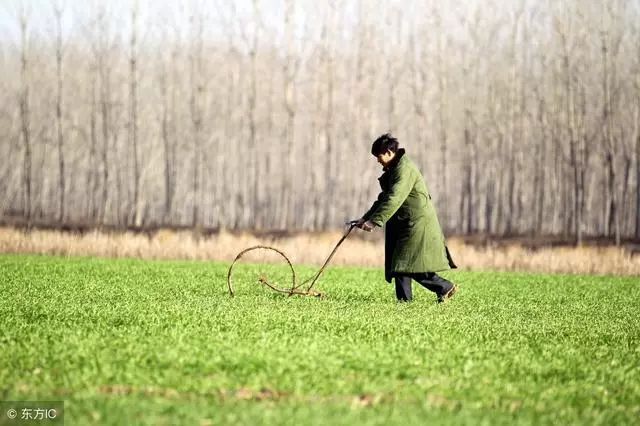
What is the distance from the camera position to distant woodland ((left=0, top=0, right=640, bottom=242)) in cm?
4466

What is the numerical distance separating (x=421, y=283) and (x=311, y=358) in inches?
231

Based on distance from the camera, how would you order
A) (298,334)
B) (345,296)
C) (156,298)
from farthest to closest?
(345,296), (156,298), (298,334)

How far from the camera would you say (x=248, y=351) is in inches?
320

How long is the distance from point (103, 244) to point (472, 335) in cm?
1595

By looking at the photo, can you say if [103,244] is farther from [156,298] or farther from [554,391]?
[554,391]

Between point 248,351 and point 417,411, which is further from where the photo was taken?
point 248,351

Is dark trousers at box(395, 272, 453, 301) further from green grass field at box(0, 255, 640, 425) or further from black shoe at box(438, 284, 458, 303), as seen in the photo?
green grass field at box(0, 255, 640, 425)

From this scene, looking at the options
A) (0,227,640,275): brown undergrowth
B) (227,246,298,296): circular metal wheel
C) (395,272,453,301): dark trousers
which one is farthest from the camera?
(0,227,640,275): brown undergrowth

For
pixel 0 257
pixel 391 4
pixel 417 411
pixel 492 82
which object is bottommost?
pixel 0 257

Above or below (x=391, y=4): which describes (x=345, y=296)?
below

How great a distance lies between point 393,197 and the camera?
42.8 feet

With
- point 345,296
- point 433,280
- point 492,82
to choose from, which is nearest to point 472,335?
point 433,280

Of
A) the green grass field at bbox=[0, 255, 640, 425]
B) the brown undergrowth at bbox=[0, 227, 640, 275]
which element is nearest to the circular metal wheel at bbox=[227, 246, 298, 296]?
the green grass field at bbox=[0, 255, 640, 425]

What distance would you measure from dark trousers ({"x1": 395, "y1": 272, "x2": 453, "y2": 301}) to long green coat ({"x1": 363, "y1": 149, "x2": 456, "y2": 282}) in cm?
21
